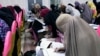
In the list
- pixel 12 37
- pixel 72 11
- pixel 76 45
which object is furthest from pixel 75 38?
pixel 72 11

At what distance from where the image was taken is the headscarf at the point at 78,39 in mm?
1967

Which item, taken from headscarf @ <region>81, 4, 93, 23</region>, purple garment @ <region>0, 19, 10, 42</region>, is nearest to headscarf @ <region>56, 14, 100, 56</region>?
purple garment @ <region>0, 19, 10, 42</region>

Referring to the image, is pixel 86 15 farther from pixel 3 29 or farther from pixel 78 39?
pixel 78 39

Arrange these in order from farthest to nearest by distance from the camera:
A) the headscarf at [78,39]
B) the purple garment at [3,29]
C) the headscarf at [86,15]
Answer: the headscarf at [86,15], the purple garment at [3,29], the headscarf at [78,39]

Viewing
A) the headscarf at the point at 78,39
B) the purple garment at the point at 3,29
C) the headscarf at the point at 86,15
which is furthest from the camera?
the headscarf at the point at 86,15

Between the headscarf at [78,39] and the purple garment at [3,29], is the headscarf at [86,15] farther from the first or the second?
the headscarf at [78,39]

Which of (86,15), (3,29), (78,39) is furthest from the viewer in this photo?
(86,15)

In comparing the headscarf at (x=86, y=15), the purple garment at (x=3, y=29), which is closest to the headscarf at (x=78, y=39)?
the purple garment at (x=3, y=29)

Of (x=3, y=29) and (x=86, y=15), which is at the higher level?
(x=3, y=29)

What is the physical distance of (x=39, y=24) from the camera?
516 cm

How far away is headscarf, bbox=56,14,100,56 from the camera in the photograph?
197 cm

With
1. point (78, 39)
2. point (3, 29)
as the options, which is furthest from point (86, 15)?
point (78, 39)

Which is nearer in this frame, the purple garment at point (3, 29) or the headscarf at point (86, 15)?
the purple garment at point (3, 29)

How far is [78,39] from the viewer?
1973mm
